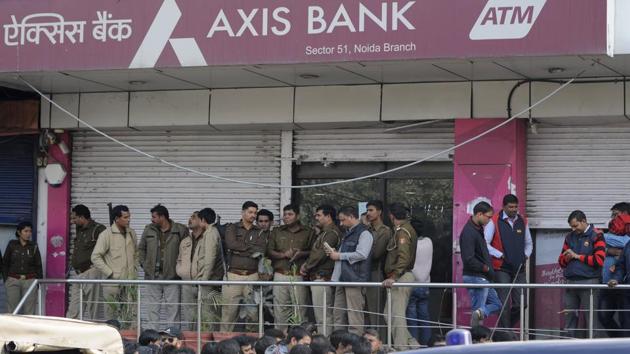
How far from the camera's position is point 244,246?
15.3m

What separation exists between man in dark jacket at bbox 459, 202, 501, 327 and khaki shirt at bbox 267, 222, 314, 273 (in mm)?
2046

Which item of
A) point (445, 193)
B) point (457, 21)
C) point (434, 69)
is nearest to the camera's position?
point (457, 21)

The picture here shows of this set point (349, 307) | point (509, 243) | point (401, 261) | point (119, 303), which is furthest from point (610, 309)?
point (119, 303)

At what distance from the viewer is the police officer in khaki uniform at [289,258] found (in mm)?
14570

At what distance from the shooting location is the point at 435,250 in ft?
51.8

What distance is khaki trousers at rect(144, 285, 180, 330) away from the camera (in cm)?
1519

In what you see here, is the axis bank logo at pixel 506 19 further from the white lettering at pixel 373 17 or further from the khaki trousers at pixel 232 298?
the khaki trousers at pixel 232 298

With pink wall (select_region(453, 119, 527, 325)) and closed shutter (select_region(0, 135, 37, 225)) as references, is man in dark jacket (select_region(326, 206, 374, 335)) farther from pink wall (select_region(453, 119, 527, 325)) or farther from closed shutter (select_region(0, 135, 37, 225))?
closed shutter (select_region(0, 135, 37, 225))

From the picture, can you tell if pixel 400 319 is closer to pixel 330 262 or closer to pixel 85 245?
pixel 330 262

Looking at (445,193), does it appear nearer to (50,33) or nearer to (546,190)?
(546,190)

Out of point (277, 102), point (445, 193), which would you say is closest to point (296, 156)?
point (277, 102)

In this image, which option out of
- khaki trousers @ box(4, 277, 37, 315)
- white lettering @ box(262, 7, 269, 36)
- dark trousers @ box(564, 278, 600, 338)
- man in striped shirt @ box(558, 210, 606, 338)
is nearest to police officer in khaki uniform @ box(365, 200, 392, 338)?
man in striped shirt @ box(558, 210, 606, 338)

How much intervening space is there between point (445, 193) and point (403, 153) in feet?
2.42

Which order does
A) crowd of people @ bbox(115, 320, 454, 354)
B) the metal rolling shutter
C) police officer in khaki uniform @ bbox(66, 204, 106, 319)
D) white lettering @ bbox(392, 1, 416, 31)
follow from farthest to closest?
the metal rolling shutter
police officer in khaki uniform @ bbox(66, 204, 106, 319)
white lettering @ bbox(392, 1, 416, 31)
crowd of people @ bbox(115, 320, 454, 354)
